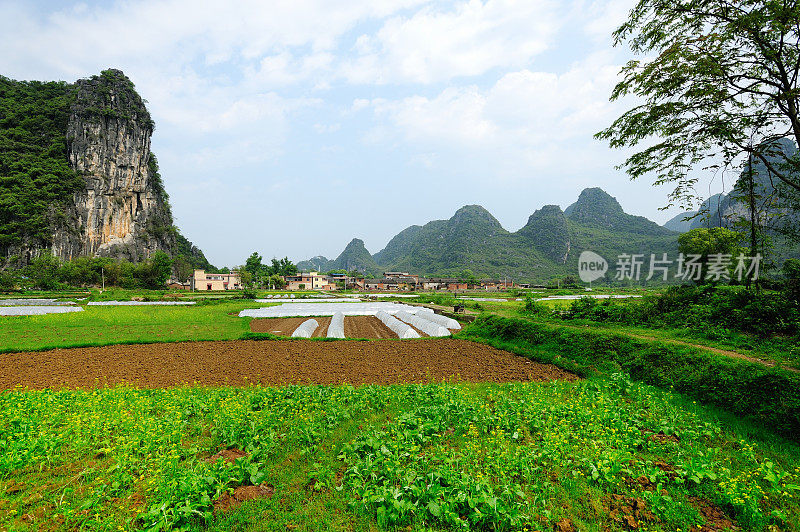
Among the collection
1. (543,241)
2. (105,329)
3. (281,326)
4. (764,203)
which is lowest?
(281,326)

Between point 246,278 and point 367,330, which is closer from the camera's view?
point 367,330

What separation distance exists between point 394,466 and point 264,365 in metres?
10.1

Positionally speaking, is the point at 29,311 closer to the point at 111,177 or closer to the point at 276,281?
the point at 276,281

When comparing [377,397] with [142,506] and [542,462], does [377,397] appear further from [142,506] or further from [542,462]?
[142,506]

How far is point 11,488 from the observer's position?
4.30 m

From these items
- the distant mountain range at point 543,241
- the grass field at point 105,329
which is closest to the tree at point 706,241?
the grass field at point 105,329

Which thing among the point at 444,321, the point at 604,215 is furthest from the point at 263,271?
the point at 604,215

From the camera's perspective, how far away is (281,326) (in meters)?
24.7

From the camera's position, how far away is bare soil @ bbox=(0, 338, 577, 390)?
1083 centimetres

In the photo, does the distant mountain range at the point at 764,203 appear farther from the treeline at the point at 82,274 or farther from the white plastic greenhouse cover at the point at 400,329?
the treeline at the point at 82,274

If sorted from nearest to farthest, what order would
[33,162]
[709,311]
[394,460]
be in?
1. [394,460]
2. [709,311]
3. [33,162]

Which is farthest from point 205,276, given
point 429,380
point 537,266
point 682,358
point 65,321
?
point 537,266

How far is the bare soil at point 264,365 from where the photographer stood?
10828 millimetres

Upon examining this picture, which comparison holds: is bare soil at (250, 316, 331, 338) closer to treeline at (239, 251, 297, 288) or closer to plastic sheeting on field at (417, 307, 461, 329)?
plastic sheeting on field at (417, 307, 461, 329)
